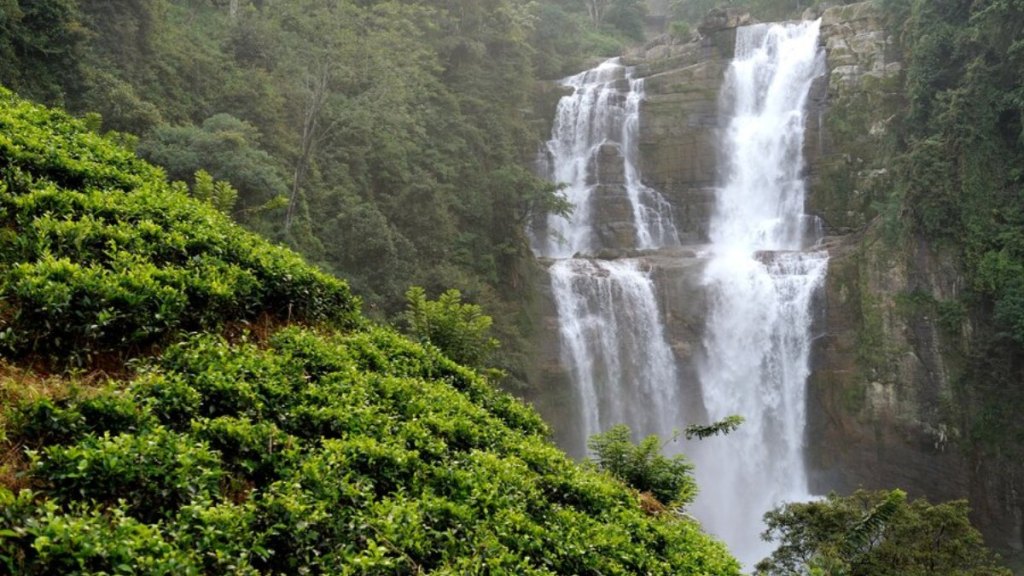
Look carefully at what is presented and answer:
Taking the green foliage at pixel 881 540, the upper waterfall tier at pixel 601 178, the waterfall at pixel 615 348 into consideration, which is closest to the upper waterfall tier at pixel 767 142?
the upper waterfall tier at pixel 601 178

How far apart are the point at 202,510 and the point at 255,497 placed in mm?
480

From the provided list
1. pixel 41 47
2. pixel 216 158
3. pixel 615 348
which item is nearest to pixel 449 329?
pixel 216 158

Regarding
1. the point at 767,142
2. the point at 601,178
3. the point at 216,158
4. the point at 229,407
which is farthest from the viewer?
the point at 601,178

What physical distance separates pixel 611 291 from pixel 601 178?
8901 millimetres

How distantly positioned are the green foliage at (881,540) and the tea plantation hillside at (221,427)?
8168 millimetres

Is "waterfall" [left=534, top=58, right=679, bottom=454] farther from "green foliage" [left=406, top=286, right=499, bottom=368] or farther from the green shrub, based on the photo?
the green shrub

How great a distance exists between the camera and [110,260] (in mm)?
4965

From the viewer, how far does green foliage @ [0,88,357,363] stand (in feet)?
14.1

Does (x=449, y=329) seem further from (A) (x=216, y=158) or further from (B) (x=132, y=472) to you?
(A) (x=216, y=158)

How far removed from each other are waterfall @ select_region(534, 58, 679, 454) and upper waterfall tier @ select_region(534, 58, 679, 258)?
5 centimetres

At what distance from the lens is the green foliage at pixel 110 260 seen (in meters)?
4.30

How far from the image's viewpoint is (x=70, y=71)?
17438 mm

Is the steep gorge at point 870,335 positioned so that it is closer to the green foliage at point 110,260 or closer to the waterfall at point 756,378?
the waterfall at point 756,378

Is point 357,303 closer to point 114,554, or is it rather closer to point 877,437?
point 114,554
